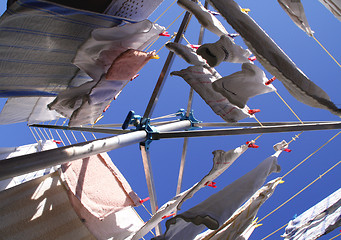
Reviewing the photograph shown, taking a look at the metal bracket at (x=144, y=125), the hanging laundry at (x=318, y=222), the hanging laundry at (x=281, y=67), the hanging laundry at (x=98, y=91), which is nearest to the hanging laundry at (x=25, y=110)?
the hanging laundry at (x=98, y=91)

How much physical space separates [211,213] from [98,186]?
2.00 m

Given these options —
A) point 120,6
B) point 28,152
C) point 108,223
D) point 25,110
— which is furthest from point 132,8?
point 28,152

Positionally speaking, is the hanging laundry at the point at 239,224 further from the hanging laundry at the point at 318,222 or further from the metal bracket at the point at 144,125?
the metal bracket at the point at 144,125

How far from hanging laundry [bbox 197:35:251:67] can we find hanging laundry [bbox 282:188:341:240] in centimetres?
124

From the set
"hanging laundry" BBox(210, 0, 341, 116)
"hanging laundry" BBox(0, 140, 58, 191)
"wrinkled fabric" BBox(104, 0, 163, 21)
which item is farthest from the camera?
"hanging laundry" BBox(0, 140, 58, 191)

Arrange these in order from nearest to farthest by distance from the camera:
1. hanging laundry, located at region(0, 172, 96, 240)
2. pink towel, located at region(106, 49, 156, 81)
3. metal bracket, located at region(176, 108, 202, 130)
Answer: pink towel, located at region(106, 49, 156, 81) < hanging laundry, located at region(0, 172, 96, 240) < metal bracket, located at region(176, 108, 202, 130)

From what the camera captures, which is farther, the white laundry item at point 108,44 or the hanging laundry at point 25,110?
the hanging laundry at point 25,110

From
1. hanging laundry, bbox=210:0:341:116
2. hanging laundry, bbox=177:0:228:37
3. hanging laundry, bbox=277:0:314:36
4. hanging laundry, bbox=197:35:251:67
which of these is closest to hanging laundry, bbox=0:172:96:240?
hanging laundry, bbox=197:35:251:67

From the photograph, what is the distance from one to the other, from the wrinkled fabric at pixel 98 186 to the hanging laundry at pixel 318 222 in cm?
162

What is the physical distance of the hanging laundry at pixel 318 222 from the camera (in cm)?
175

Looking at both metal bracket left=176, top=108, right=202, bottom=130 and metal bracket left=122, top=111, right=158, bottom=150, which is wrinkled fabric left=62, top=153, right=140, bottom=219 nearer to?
metal bracket left=122, top=111, right=158, bottom=150

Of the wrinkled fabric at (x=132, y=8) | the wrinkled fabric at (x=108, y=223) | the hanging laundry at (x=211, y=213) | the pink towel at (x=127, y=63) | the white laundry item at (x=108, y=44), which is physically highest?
the wrinkled fabric at (x=132, y=8)

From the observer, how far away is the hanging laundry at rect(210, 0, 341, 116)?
1.21m

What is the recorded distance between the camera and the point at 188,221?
4.55 ft
